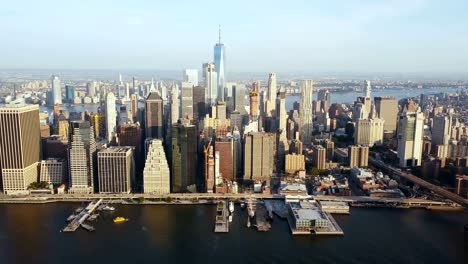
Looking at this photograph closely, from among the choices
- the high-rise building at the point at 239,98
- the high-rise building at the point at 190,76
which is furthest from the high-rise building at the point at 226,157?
the high-rise building at the point at 190,76

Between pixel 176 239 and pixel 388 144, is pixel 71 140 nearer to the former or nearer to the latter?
pixel 176 239

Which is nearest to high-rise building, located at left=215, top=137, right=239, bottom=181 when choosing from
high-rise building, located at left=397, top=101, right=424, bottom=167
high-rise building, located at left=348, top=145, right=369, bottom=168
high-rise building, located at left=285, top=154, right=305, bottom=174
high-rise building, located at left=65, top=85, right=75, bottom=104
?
high-rise building, located at left=285, top=154, right=305, bottom=174

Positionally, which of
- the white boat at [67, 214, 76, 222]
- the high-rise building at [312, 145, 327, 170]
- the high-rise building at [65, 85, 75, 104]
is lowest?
the white boat at [67, 214, 76, 222]

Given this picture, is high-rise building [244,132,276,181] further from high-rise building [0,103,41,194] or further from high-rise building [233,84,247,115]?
high-rise building [233,84,247,115]

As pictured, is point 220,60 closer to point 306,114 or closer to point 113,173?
point 306,114

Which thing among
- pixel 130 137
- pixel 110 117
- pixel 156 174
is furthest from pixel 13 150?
pixel 110 117

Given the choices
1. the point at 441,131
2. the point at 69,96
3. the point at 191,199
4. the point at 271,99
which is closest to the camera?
the point at 191,199

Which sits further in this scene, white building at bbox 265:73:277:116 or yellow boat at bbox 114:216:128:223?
white building at bbox 265:73:277:116
